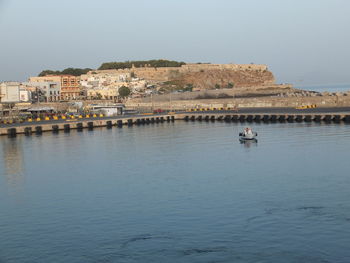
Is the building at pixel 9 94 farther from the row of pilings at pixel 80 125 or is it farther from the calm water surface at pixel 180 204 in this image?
the calm water surface at pixel 180 204

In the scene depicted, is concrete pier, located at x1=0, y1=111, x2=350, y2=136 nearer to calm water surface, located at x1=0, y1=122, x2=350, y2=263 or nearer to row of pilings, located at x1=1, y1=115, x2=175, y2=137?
row of pilings, located at x1=1, y1=115, x2=175, y2=137

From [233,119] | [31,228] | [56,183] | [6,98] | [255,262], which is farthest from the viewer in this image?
[6,98]

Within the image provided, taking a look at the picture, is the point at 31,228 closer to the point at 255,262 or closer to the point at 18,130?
the point at 255,262

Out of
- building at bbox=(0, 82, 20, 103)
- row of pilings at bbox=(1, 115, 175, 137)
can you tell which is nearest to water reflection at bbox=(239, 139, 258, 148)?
row of pilings at bbox=(1, 115, 175, 137)

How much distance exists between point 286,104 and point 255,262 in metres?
124

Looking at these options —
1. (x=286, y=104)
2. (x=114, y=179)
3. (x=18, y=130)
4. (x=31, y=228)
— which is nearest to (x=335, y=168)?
(x=114, y=179)

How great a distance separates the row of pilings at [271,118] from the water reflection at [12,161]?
48607mm

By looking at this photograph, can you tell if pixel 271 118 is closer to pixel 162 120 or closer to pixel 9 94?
pixel 162 120

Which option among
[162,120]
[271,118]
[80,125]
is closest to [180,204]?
[80,125]

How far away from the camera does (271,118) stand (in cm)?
11819

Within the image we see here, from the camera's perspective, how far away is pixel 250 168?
184 feet

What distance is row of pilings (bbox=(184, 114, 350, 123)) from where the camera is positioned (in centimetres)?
10669

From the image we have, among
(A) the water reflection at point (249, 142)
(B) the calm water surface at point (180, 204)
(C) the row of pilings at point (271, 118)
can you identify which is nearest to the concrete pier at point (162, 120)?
(C) the row of pilings at point (271, 118)

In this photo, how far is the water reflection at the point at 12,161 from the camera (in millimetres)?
57062
